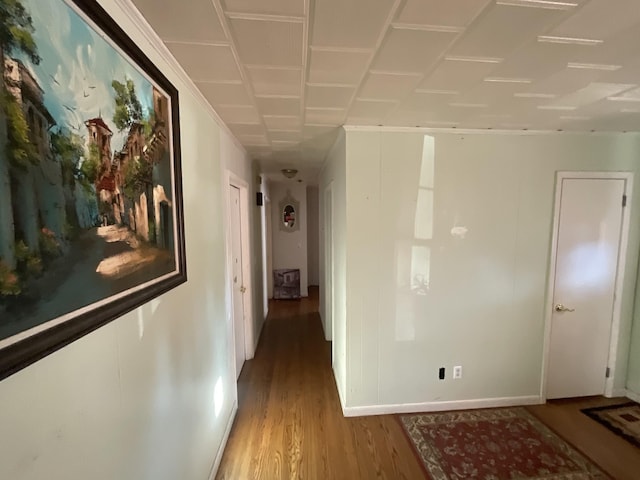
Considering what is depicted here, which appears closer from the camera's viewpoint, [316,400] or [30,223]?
[30,223]

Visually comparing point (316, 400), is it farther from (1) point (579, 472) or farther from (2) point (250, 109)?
(2) point (250, 109)

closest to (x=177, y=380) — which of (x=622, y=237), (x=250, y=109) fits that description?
(x=250, y=109)

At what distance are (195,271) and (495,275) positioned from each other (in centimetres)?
235

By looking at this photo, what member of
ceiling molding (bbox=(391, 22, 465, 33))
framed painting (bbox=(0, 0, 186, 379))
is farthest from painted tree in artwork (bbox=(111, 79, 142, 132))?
ceiling molding (bbox=(391, 22, 465, 33))

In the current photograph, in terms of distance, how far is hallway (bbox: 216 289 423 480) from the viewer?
1940mm

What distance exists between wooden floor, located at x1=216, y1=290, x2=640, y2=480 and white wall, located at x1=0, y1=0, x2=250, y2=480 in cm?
27

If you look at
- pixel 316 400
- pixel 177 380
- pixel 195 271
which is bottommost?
pixel 316 400

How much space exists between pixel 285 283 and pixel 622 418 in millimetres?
4917

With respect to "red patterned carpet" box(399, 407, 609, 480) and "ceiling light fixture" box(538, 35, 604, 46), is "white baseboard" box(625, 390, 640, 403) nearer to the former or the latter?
"red patterned carpet" box(399, 407, 609, 480)

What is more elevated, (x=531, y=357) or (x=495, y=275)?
(x=495, y=275)

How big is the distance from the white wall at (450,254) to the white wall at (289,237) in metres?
3.89

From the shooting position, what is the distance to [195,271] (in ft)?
5.47

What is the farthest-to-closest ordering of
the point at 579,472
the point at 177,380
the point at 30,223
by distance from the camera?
the point at 579,472
the point at 177,380
the point at 30,223

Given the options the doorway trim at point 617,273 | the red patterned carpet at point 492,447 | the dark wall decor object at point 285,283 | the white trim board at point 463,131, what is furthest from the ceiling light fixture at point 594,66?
the dark wall decor object at point 285,283
